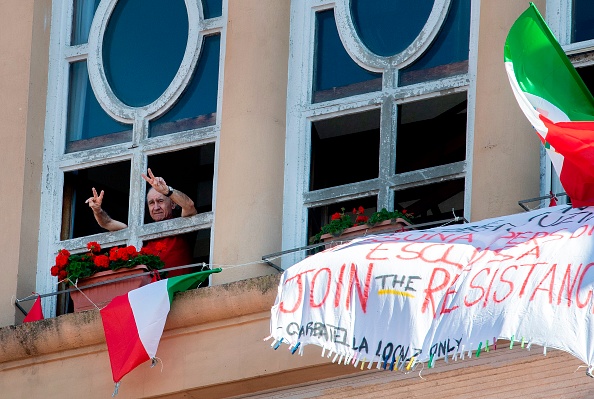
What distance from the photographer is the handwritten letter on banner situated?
984 centimetres

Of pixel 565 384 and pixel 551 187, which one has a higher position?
pixel 551 187

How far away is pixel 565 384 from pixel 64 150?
15.5 feet

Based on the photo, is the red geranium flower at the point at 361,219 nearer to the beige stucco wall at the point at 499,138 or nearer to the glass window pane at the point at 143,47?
the beige stucco wall at the point at 499,138

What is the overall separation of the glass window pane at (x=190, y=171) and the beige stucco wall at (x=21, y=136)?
90 centimetres

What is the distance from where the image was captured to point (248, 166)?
12758 millimetres

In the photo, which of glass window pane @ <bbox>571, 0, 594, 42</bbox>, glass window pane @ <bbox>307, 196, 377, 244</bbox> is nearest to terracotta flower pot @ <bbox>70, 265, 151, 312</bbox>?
glass window pane @ <bbox>307, 196, 377, 244</bbox>

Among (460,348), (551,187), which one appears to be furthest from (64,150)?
(460,348)

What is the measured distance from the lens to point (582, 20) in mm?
12195

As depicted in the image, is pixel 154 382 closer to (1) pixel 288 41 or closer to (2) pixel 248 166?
(2) pixel 248 166

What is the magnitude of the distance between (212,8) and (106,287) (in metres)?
2.34

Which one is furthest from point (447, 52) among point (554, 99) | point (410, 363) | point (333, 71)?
point (410, 363)

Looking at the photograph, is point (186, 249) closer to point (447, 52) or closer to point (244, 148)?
point (244, 148)

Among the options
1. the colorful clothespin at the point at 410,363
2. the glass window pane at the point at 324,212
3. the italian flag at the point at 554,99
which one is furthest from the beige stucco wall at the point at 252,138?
the colorful clothespin at the point at 410,363

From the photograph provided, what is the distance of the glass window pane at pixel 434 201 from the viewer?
12.2 metres
